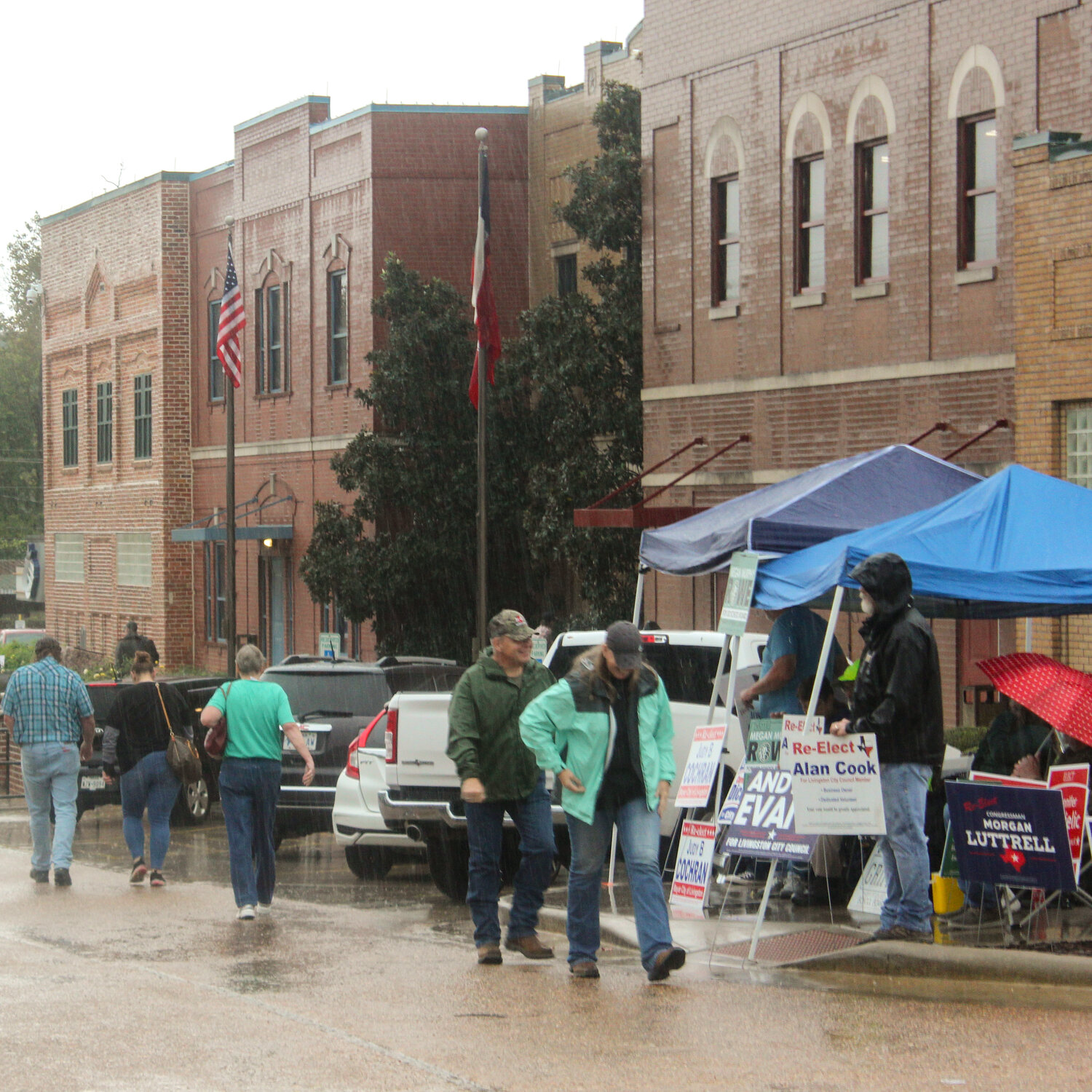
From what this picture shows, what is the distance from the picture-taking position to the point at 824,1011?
7992 mm

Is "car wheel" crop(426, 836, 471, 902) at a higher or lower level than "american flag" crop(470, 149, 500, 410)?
lower

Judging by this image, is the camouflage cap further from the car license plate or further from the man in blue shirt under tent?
the car license plate

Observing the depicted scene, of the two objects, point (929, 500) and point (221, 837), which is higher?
point (929, 500)

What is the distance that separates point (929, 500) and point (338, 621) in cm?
2049

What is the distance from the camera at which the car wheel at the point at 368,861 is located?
14.1 m

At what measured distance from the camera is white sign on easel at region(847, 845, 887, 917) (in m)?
9.85

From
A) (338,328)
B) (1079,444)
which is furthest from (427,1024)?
(338,328)

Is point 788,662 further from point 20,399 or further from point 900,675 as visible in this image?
point 20,399

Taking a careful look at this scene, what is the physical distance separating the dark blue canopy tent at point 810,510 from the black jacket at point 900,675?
5.76 ft

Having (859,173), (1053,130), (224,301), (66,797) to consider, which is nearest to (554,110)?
(224,301)

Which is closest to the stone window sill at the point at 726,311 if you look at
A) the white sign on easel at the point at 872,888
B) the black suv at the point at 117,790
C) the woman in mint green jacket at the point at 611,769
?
the black suv at the point at 117,790

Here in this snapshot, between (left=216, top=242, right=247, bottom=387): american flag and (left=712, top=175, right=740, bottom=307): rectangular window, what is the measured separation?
8637mm

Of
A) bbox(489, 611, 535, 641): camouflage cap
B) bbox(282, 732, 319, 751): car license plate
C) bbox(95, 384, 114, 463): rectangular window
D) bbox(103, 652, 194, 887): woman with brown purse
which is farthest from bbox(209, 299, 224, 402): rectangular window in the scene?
bbox(489, 611, 535, 641): camouflage cap

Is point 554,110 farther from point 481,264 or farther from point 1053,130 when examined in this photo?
point 1053,130
